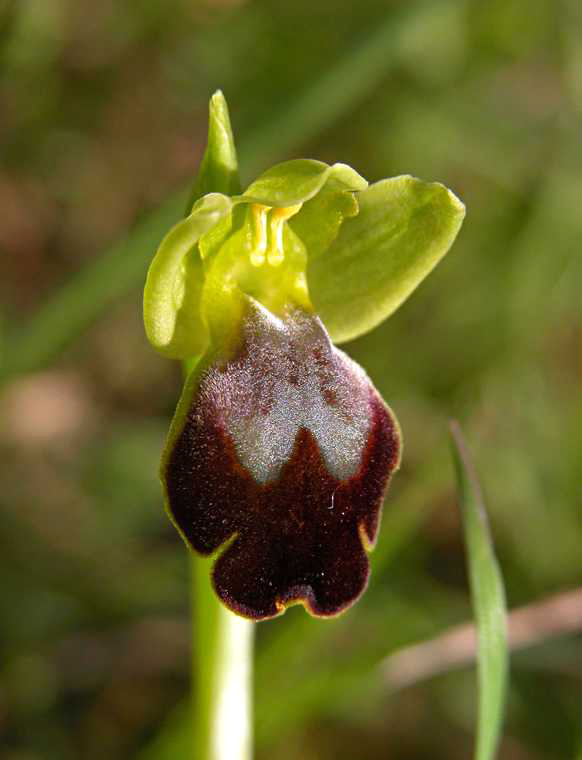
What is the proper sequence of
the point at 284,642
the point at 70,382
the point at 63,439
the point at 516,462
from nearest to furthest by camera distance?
the point at 284,642, the point at 516,462, the point at 63,439, the point at 70,382

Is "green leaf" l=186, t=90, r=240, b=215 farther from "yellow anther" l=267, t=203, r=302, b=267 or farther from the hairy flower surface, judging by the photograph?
"yellow anther" l=267, t=203, r=302, b=267

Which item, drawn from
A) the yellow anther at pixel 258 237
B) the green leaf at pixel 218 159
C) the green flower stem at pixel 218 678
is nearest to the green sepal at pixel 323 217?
the yellow anther at pixel 258 237

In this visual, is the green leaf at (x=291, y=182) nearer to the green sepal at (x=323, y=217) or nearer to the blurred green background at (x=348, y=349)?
the green sepal at (x=323, y=217)

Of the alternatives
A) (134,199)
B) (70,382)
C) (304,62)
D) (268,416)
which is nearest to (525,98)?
(304,62)

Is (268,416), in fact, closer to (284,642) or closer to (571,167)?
(284,642)

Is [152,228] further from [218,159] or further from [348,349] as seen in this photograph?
[348,349]

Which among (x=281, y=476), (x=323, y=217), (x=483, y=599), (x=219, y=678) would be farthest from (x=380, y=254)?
(x=219, y=678)
